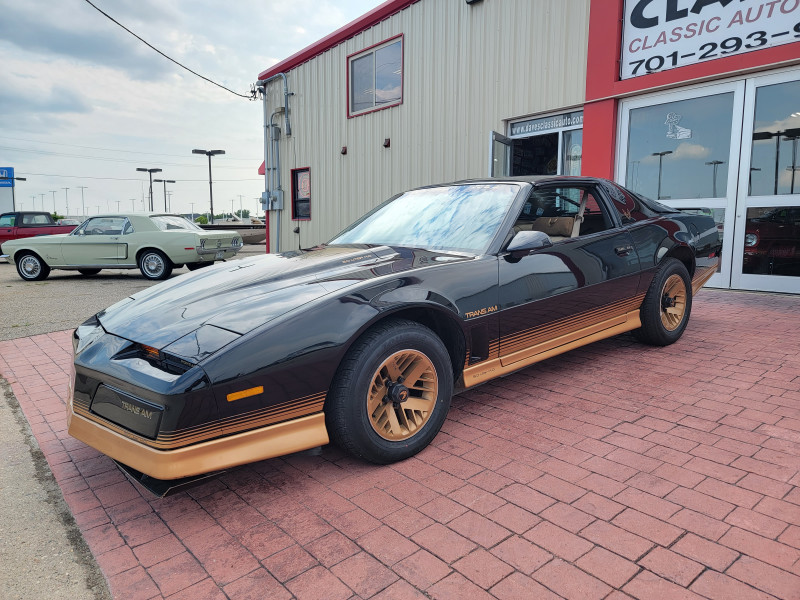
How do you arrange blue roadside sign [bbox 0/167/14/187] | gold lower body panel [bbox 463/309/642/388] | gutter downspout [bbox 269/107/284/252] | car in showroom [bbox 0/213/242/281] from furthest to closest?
1. blue roadside sign [bbox 0/167/14/187]
2. gutter downspout [bbox 269/107/284/252]
3. car in showroom [bbox 0/213/242/281]
4. gold lower body panel [bbox 463/309/642/388]

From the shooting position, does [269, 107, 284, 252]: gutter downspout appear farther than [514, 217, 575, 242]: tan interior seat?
Yes

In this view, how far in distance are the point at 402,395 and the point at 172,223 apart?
1026 centimetres

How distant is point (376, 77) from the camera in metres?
11.1

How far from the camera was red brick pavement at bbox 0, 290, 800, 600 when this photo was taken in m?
1.77

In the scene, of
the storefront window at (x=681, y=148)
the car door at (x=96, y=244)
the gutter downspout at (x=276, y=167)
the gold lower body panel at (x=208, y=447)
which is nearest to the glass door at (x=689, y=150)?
the storefront window at (x=681, y=148)

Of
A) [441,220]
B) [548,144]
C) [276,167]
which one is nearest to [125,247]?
[276,167]

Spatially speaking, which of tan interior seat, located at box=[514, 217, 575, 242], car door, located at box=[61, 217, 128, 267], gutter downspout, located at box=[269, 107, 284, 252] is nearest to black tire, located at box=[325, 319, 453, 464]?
tan interior seat, located at box=[514, 217, 575, 242]

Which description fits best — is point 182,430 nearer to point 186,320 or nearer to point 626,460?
point 186,320

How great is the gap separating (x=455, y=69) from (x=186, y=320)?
8.37m

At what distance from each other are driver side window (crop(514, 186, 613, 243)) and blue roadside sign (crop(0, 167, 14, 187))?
1474 inches

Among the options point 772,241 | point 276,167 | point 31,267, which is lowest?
point 31,267

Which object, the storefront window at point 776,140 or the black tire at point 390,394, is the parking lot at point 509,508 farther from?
the storefront window at point 776,140

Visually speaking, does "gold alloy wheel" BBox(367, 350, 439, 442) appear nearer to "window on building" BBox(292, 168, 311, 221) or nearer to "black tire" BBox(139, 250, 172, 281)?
"black tire" BBox(139, 250, 172, 281)

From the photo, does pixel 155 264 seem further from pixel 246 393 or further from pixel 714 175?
pixel 246 393
